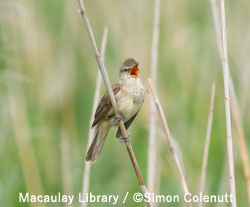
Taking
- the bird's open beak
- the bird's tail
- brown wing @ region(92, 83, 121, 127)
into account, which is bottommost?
the bird's tail

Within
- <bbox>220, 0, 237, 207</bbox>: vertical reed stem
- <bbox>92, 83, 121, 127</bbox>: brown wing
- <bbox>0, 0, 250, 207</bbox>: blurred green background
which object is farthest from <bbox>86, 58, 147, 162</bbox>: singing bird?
<bbox>220, 0, 237, 207</bbox>: vertical reed stem

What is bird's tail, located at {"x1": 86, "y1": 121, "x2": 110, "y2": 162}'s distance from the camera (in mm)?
3184

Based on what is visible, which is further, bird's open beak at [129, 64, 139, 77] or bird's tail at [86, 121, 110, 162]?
bird's open beak at [129, 64, 139, 77]

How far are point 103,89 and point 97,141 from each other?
1337 millimetres

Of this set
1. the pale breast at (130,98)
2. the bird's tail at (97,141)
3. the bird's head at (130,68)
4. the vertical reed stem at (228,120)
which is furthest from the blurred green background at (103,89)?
the vertical reed stem at (228,120)

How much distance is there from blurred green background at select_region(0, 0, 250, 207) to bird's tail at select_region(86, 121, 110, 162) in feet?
1.64

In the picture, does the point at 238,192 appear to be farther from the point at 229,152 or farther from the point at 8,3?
the point at 8,3

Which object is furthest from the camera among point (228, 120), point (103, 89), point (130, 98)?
point (103, 89)

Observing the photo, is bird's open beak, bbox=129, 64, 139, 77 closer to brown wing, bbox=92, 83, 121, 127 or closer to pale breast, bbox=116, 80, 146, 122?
pale breast, bbox=116, 80, 146, 122

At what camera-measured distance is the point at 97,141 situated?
3.35 meters

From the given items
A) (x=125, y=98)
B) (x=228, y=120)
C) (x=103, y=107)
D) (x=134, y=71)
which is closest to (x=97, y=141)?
(x=103, y=107)

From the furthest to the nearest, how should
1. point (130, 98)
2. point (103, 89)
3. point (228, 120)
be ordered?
point (103, 89) < point (130, 98) < point (228, 120)

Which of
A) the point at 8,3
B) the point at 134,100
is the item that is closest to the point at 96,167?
the point at 134,100

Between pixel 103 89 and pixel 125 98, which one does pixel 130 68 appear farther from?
pixel 103 89
